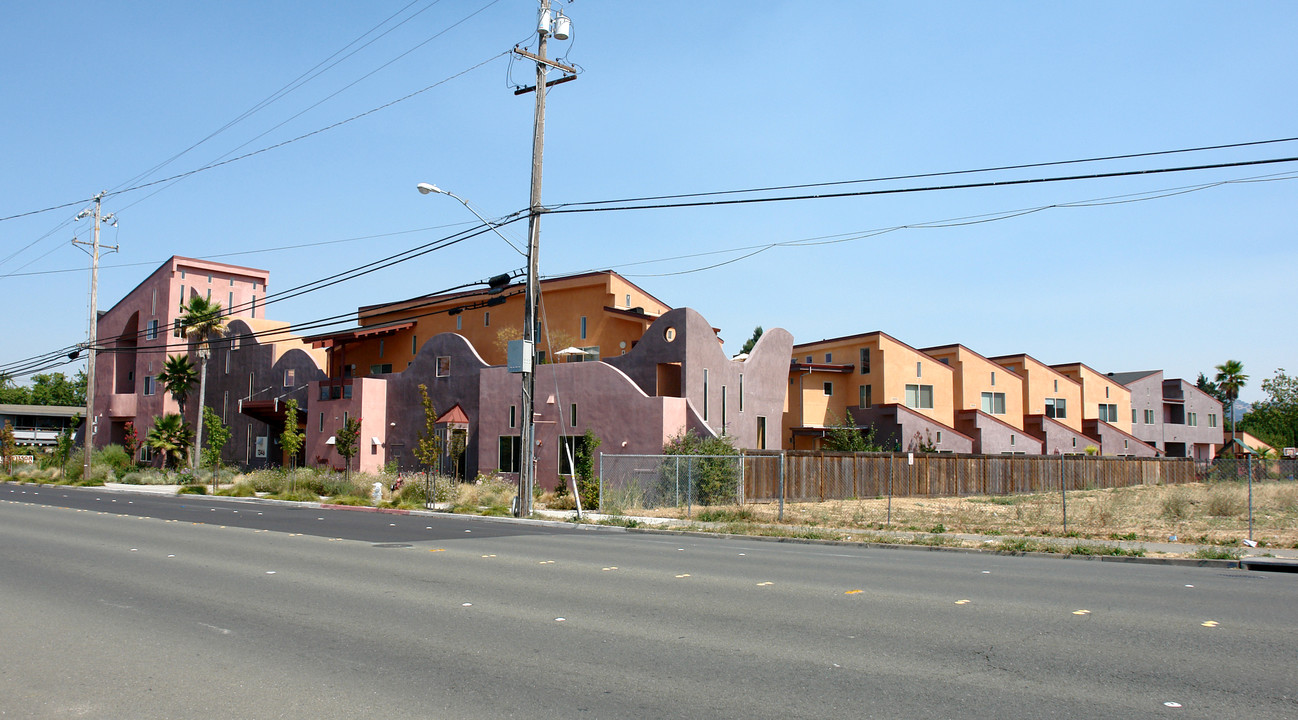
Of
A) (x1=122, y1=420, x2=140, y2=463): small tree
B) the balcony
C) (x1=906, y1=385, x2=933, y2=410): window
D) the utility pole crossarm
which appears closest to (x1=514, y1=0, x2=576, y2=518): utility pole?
the utility pole crossarm

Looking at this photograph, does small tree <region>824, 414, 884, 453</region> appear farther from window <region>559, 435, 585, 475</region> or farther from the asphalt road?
the asphalt road

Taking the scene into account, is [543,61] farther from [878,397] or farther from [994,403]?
[994,403]

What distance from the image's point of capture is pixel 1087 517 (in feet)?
78.0

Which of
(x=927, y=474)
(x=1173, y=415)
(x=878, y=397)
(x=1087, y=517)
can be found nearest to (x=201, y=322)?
(x=878, y=397)

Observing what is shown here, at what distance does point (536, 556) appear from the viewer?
15.1 meters

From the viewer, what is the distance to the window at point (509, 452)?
35.0 m

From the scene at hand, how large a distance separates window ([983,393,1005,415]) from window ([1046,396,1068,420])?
466cm

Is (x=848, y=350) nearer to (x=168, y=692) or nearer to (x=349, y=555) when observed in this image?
(x=349, y=555)

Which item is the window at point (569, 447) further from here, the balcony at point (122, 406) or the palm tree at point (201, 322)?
the balcony at point (122, 406)

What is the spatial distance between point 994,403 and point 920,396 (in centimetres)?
680

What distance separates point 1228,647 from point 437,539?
13.9 meters

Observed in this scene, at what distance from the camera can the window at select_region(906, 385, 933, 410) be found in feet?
160

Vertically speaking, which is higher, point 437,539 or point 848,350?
point 848,350

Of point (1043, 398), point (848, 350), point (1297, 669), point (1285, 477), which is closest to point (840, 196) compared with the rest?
point (1297, 669)
